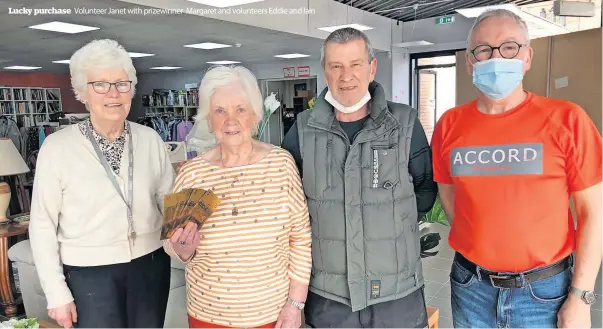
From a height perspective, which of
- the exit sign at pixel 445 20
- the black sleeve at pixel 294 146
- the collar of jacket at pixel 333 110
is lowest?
the black sleeve at pixel 294 146

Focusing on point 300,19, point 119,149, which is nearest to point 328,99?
point 119,149

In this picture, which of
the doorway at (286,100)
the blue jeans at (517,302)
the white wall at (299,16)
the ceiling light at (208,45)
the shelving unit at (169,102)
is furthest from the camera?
the shelving unit at (169,102)

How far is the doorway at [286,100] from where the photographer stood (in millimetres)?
12657

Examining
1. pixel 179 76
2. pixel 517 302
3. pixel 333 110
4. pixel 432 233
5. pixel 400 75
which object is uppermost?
pixel 179 76

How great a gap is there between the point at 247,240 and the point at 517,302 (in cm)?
89

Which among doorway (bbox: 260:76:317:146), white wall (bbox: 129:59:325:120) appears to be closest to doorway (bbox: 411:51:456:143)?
white wall (bbox: 129:59:325:120)

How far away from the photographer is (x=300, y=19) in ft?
23.7

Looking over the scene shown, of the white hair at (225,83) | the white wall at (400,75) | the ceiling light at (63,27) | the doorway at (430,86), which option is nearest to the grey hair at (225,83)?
the white hair at (225,83)

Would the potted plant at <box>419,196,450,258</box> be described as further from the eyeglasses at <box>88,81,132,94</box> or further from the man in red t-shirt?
the eyeglasses at <box>88,81,132,94</box>

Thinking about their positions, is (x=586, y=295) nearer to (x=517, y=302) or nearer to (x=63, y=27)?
(x=517, y=302)

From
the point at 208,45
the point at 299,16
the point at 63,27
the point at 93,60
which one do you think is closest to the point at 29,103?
the point at 208,45

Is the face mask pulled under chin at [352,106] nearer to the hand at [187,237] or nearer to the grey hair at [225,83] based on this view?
the grey hair at [225,83]

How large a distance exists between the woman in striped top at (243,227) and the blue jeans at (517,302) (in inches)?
22.8

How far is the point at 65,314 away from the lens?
1.65 m
